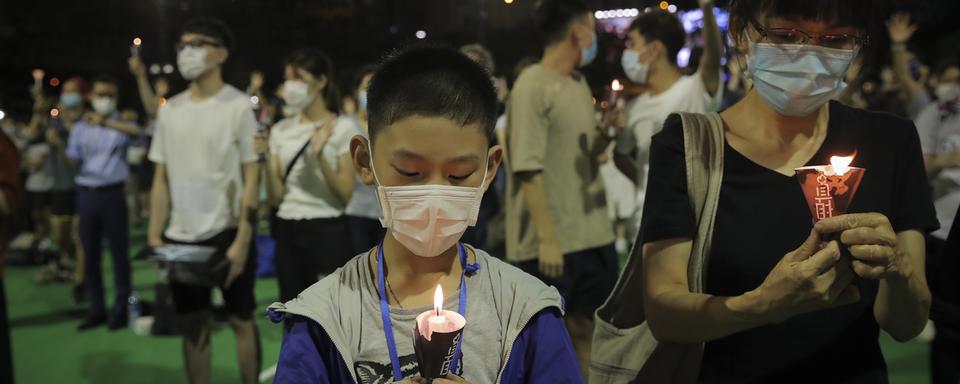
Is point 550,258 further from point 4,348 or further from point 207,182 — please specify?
point 4,348

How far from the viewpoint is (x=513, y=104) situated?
3.97m

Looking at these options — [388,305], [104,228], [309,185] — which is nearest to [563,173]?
[309,185]

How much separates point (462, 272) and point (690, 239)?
54 cm

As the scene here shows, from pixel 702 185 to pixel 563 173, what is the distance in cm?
223

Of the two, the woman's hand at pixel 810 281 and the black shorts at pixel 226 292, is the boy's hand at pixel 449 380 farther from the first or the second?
the black shorts at pixel 226 292

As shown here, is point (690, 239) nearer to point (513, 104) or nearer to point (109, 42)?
point (513, 104)

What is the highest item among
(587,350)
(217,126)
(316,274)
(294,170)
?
(217,126)

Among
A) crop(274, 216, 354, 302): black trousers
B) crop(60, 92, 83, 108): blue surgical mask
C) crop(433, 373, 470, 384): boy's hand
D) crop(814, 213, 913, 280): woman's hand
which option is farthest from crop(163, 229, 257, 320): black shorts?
crop(60, 92, 83, 108): blue surgical mask

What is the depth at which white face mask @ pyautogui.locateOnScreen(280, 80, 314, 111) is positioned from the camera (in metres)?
4.71

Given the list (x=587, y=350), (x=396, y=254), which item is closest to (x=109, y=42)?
(x=587, y=350)

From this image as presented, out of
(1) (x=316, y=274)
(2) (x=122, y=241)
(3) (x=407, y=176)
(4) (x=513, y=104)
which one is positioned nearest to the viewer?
(3) (x=407, y=176)

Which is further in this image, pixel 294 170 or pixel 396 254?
pixel 294 170

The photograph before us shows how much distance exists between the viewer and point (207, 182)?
4105 mm

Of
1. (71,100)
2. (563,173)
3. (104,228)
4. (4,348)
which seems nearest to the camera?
(4,348)
